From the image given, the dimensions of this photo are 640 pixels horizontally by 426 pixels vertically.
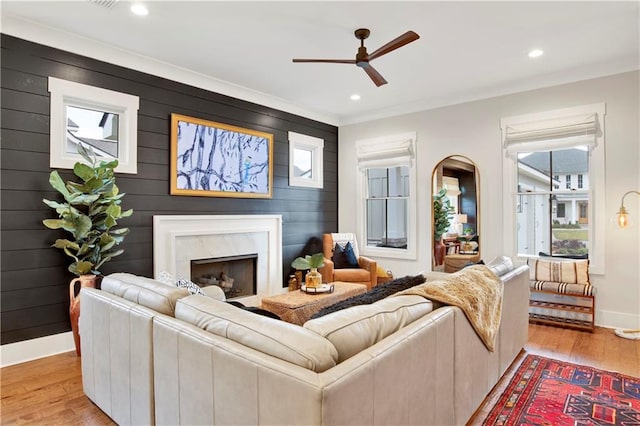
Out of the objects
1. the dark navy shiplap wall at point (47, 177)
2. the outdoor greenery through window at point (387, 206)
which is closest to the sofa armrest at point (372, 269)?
the outdoor greenery through window at point (387, 206)

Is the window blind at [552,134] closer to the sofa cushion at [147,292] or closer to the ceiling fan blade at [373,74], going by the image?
the ceiling fan blade at [373,74]

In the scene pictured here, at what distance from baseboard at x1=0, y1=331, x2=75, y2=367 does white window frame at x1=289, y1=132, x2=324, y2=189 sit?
10.8ft

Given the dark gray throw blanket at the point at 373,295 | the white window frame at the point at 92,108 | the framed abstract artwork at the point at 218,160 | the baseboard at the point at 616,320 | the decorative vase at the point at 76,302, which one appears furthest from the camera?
the framed abstract artwork at the point at 218,160

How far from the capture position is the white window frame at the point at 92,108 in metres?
3.29

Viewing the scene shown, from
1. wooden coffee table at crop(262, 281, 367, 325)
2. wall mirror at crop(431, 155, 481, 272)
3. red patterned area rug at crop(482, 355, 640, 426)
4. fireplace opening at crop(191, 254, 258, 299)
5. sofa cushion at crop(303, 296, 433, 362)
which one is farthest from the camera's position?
wall mirror at crop(431, 155, 481, 272)

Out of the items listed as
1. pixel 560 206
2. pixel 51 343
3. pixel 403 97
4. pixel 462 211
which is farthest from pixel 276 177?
pixel 560 206

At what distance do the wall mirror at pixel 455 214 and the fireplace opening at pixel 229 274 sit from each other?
103 inches

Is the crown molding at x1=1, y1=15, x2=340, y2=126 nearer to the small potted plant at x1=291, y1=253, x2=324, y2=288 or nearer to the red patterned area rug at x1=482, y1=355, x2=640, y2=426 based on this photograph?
the small potted plant at x1=291, y1=253, x2=324, y2=288

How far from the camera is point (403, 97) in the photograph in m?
5.19

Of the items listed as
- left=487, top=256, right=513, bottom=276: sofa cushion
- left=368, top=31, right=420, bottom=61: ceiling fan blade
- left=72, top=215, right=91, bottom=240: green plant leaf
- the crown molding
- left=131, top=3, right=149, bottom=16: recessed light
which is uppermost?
left=131, top=3, right=149, bottom=16: recessed light

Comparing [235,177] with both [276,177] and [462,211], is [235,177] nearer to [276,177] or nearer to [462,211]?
[276,177]

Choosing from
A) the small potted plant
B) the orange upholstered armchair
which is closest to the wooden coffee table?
the small potted plant

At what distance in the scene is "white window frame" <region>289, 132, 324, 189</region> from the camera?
5.57 meters

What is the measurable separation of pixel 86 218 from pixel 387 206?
13.7 ft
